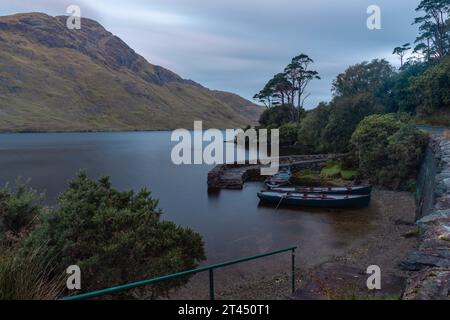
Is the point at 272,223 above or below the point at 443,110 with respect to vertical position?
below

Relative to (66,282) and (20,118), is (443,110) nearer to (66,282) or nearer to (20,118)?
(66,282)

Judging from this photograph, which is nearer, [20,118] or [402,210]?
[402,210]

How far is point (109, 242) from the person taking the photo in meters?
8.55

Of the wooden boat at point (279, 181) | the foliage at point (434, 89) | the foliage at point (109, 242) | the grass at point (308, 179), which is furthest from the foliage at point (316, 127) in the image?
the foliage at point (109, 242)

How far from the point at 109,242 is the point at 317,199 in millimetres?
18898

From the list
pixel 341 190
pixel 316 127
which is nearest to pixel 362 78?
pixel 316 127

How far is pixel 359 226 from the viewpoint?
1972cm

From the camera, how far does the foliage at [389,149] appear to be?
947 inches

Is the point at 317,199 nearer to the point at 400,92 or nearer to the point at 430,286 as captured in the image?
the point at 430,286

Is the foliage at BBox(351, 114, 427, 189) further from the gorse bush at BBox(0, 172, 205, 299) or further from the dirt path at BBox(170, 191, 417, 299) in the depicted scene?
the gorse bush at BBox(0, 172, 205, 299)

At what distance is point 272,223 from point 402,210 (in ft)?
29.5

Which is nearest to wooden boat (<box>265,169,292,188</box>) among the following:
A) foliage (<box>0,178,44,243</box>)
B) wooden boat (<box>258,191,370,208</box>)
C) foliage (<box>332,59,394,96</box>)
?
wooden boat (<box>258,191,370,208</box>)

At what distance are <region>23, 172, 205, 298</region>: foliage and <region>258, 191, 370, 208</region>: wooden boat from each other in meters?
16.4
